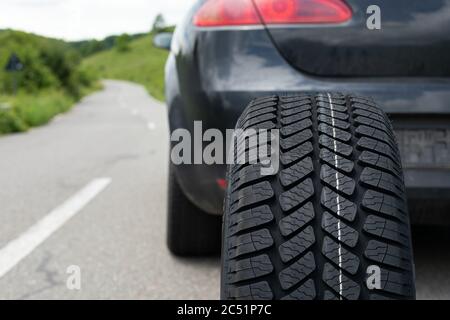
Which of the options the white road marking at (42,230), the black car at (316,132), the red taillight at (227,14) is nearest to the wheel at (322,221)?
the black car at (316,132)

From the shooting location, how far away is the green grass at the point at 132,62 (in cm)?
8450

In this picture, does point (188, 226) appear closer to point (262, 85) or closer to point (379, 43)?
point (262, 85)

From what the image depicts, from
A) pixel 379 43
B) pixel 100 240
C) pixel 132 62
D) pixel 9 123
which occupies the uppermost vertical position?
pixel 132 62

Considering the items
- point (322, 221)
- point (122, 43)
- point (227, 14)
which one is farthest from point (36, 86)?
point (122, 43)

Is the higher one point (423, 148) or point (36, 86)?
point (36, 86)

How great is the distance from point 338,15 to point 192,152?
2.47 ft

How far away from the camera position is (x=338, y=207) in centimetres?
128

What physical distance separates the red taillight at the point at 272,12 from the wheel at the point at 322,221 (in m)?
0.62

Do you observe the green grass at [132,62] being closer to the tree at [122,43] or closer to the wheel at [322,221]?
the tree at [122,43]

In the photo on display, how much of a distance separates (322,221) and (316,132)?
0.92 feet

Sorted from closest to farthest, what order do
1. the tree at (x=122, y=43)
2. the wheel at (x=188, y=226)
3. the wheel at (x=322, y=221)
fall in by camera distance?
1. the wheel at (x=322, y=221)
2. the wheel at (x=188, y=226)
3. the tree at (x=122, y=43)

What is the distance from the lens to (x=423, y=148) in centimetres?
203

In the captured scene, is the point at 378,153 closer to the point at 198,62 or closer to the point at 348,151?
the point at 348,151
